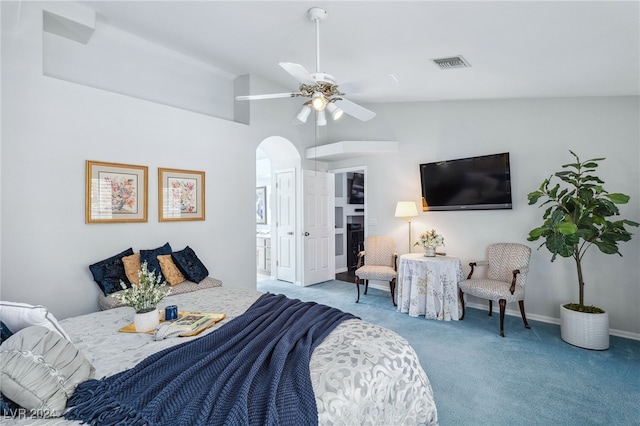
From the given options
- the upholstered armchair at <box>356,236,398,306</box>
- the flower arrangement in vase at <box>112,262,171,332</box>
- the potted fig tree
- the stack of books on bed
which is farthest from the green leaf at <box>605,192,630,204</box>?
the flower arrangement in vase at <box>112,262,171,332</box>

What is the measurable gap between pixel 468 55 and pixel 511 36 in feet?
1.53

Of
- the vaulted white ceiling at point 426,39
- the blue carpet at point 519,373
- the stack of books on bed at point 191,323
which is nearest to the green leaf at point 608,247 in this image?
the blue carpet at point 519,373

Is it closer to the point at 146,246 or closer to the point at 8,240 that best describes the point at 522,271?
the point at 146,246

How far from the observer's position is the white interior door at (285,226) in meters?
5.98

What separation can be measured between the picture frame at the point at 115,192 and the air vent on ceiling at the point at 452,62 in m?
3.46

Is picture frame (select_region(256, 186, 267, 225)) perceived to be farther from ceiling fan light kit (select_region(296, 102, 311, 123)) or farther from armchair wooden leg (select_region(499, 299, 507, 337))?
armchair wooden leg (select_region(499, 299, 507, 337))

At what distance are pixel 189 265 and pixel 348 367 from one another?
2788mm

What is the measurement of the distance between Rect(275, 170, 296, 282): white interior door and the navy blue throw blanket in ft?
13.4

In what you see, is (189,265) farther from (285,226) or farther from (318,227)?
(318,227)

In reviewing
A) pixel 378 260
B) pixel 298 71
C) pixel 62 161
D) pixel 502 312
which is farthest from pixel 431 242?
pixel 62 161

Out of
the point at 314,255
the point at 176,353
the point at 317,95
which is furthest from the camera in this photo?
the point at 314,255

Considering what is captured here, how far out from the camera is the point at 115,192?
11.5ft

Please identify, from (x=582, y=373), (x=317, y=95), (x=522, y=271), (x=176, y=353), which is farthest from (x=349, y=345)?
(x=522, y=271)

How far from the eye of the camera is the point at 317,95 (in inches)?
105
